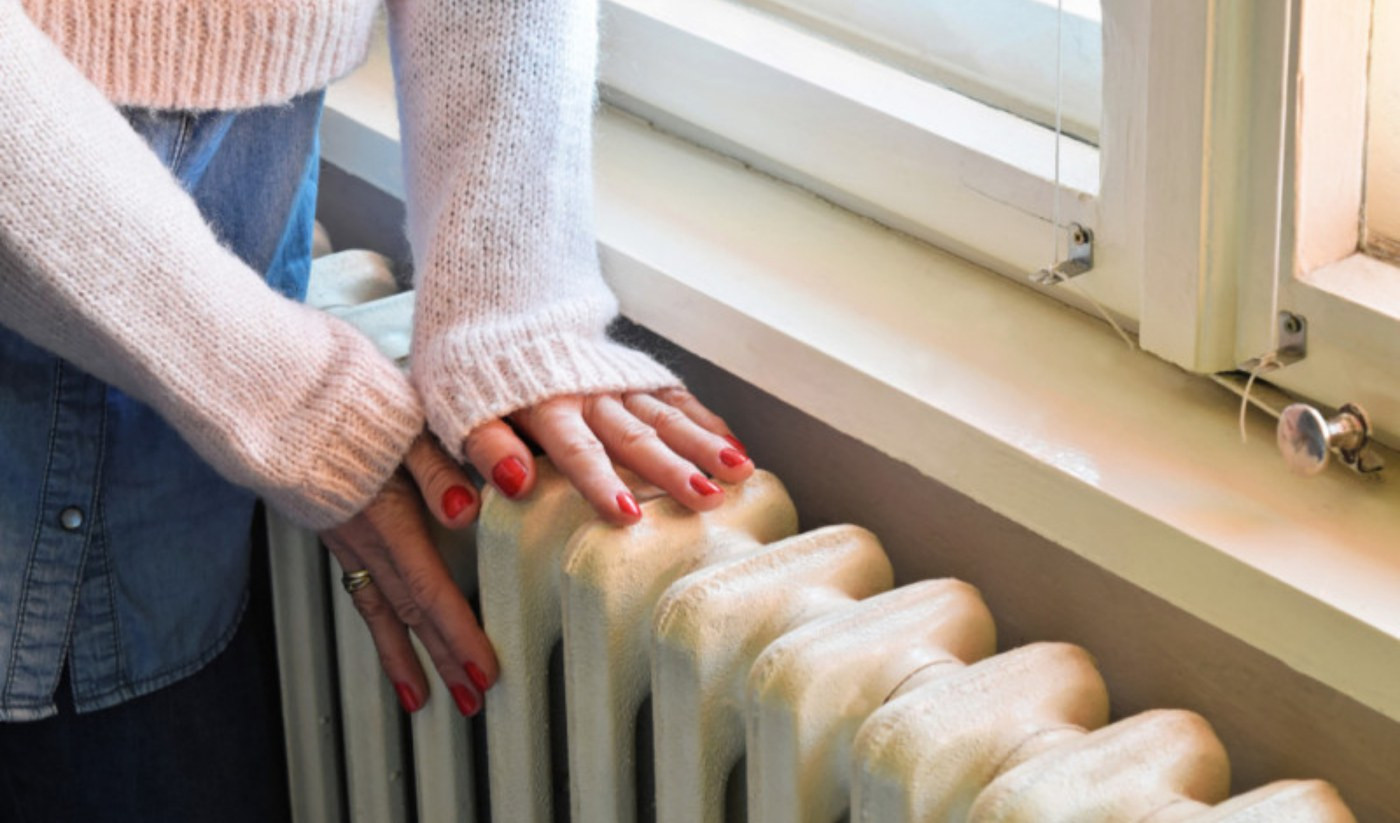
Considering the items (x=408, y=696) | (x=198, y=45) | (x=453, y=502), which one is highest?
(x=198, y=45)

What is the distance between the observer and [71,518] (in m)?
0.99

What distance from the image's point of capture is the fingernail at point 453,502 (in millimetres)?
900

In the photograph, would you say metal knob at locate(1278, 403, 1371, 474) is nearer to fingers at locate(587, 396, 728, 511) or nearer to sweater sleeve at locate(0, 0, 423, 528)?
fingers at locate(587, 396, 728, 511)

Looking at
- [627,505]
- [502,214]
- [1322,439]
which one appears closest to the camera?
[1322,439]

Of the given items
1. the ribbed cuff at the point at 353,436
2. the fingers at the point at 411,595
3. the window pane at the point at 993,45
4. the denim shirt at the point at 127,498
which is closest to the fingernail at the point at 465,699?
the fingers at the point at 411,595

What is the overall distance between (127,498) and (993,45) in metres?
0.54

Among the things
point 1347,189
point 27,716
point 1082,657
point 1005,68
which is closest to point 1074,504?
point 1082,657

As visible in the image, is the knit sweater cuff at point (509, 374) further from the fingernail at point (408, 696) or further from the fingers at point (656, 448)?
the fingernail at point (408, 696)

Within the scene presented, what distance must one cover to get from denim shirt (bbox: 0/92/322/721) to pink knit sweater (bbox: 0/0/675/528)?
0.18 feet

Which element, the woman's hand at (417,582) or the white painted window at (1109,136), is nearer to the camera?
the white painted window at (1109,136)

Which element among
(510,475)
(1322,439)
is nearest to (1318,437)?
(1322,439)

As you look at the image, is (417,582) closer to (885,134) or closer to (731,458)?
(731,458)

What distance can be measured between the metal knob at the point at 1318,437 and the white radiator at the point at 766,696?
12 centimetres

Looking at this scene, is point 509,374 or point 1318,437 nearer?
point 1318,437
